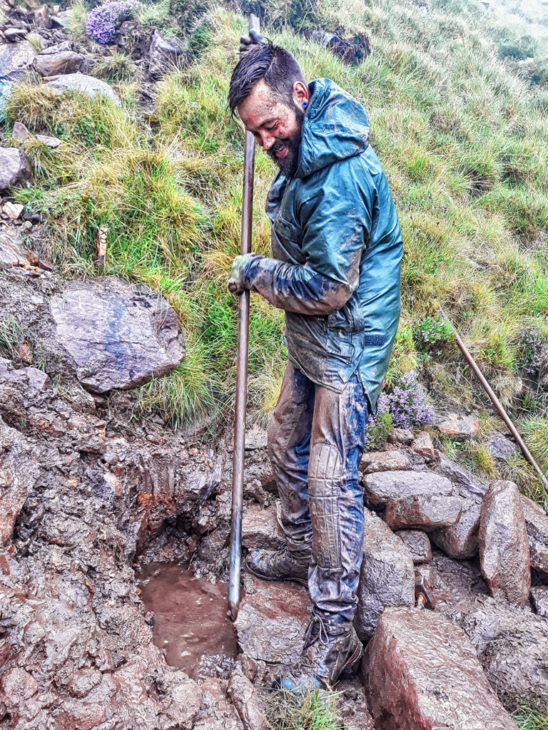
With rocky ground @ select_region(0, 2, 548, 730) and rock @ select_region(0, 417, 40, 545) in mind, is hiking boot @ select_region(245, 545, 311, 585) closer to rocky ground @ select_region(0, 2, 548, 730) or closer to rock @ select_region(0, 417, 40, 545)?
rocky ground @ select_region(0, 2, 548, 730)

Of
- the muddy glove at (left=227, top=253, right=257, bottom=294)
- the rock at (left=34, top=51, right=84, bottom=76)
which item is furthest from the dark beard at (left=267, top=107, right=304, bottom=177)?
the rock at (left=34, top=51, right=84, bottom=76)

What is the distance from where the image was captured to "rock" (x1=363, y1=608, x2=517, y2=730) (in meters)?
1.90

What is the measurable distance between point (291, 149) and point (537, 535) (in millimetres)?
2658

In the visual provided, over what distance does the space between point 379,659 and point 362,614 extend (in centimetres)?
35

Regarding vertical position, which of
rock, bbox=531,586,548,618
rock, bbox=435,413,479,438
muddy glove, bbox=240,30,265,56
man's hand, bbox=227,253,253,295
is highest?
muddy glove, bbox=240,30,265,56

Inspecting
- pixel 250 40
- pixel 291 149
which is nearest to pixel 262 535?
pixel 291 149

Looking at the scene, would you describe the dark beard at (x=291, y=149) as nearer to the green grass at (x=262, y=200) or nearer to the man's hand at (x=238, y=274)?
the man's hand at (x=238, y=274)

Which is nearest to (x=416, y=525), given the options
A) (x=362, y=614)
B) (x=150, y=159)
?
(x=362, y=614)

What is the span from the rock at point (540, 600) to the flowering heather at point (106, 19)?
6.68 meters

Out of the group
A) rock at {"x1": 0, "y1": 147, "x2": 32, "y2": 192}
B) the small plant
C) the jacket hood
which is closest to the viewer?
the jacket hood

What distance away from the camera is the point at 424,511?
3.07 m

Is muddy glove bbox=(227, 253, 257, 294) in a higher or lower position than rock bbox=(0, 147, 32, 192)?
higher

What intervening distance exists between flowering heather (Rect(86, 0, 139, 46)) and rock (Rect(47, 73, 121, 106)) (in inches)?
53.1

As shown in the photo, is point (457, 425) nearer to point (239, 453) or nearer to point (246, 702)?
point (239, 453)
